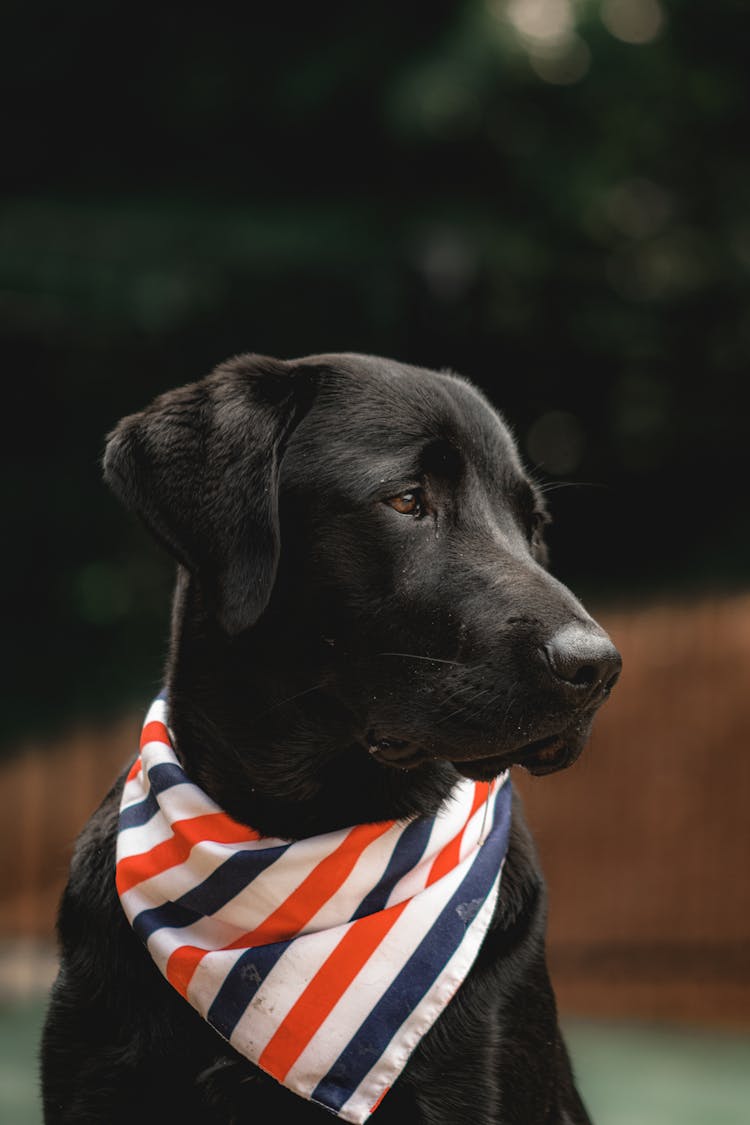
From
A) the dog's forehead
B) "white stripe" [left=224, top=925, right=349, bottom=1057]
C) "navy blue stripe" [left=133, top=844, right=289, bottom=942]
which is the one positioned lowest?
"white stripe" [left=224, top=925, right=349, bottom=1057]

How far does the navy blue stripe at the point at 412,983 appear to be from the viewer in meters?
2.62

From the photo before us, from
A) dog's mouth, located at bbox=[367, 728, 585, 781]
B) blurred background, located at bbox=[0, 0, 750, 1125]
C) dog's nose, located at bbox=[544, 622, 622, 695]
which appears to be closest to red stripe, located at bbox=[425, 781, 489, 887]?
dog's mouth, located at bbox=[367, 728, 585, 781]

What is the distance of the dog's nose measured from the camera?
93.7 inches

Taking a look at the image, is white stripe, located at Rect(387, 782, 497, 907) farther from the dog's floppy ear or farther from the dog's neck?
the dog's floppy ear

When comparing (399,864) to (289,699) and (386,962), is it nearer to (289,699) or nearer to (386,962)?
(386,962)

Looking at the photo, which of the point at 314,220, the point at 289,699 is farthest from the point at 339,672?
the point at 314,220

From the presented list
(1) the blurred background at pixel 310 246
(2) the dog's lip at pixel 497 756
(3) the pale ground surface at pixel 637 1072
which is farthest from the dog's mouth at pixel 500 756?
(1) the blurred background at pixel 310 246

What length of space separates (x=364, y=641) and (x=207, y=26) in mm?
9318

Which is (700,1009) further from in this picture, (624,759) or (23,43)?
(23,43)

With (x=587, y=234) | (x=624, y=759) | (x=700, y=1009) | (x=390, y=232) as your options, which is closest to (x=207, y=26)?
(x=390, y=232)

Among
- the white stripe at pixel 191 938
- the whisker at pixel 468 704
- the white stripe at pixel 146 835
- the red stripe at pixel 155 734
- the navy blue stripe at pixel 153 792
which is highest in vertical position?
the whisker at pixel 468 704

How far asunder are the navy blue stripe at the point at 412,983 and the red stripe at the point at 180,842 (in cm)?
42

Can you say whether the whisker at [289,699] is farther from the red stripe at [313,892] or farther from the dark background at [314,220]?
the dark background at [314,220]

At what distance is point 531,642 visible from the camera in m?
2.45
